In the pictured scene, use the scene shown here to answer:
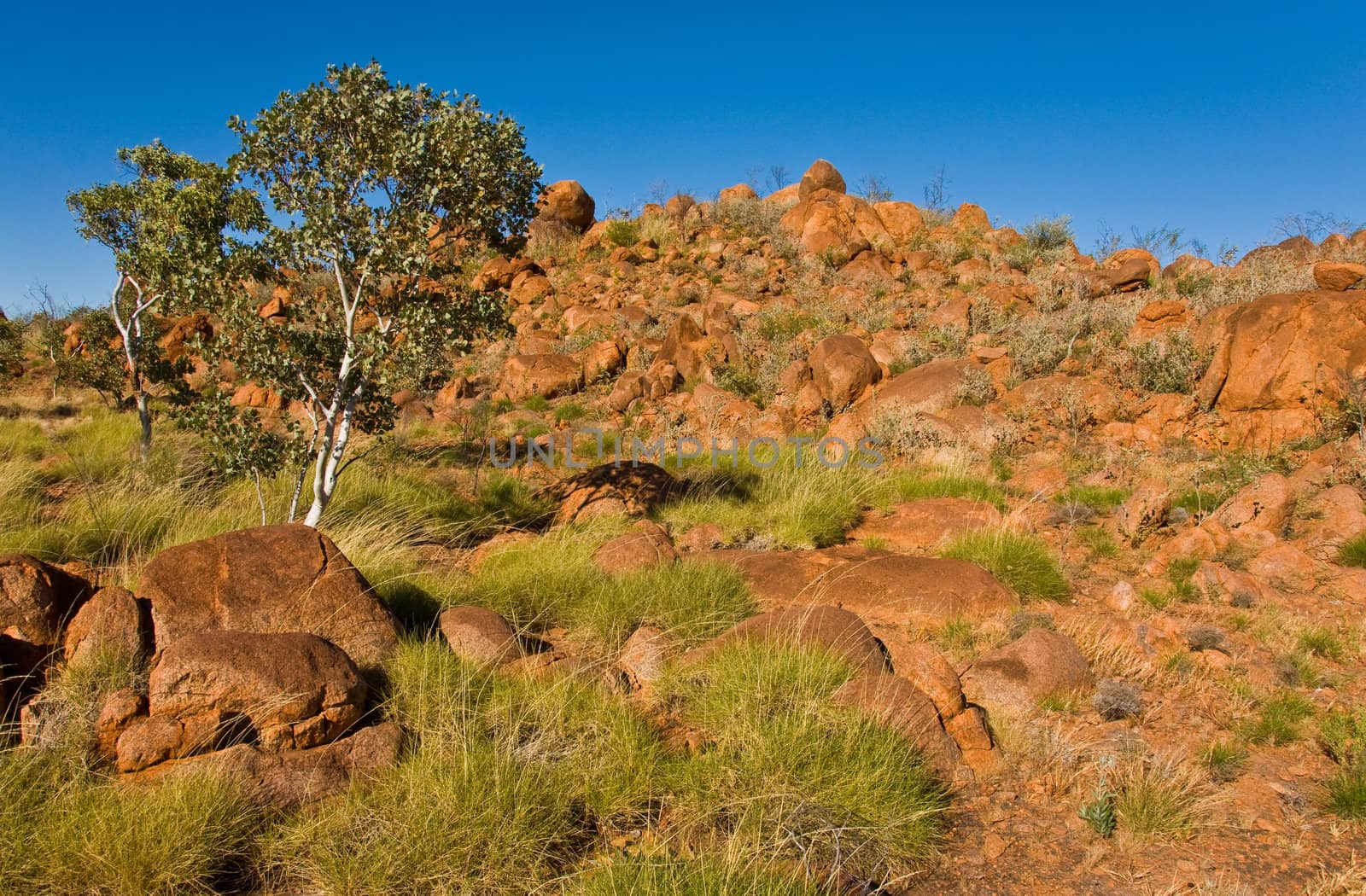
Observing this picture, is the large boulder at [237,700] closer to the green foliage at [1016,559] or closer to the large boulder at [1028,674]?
the large boulder at [1028,674]

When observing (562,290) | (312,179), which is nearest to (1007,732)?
(312,179)

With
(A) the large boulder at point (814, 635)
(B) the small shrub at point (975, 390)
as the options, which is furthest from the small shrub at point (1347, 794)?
(B) the small shrub at point (975, 390)

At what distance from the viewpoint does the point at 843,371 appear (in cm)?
1270

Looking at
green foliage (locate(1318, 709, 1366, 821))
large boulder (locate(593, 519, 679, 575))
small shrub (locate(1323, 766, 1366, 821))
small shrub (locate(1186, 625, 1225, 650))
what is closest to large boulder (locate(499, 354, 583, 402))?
large boulder (locate(593, 519, 679, 575))

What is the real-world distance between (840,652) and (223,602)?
10.6 ft

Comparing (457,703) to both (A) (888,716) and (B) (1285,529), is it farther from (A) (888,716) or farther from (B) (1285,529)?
(B) (1285,529)

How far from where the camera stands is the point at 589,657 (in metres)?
4.65

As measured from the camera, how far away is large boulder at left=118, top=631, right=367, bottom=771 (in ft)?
10.5

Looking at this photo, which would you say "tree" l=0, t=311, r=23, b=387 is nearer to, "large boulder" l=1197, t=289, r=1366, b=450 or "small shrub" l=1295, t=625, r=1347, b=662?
"small shrub" l=1295, t=625, r=1347, b=662

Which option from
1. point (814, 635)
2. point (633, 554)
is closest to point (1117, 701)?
point (814, 635)

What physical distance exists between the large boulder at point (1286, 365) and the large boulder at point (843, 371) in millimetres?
4588

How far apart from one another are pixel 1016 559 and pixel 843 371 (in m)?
A: 6.81

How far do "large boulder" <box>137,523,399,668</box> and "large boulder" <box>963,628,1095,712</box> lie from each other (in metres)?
3.22

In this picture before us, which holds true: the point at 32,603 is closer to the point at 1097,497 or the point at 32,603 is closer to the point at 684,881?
the point at 684,881
